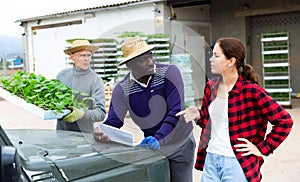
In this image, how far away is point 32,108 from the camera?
10.4ft

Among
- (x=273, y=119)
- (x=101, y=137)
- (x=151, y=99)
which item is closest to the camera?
(x=101, y=137)

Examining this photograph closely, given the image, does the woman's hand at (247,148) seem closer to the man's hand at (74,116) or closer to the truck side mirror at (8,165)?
the man's hand at (74,116)

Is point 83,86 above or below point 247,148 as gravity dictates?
above

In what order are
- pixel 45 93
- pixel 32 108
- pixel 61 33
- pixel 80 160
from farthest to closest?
pixel 61 33 → pixel 45 93 → pixel 32 108 → pixel 80 160

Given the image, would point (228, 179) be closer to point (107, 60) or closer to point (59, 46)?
point (107, 60)

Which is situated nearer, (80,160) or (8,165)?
(8,165)

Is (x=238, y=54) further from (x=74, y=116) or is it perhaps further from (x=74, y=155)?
(x=74, y=116)

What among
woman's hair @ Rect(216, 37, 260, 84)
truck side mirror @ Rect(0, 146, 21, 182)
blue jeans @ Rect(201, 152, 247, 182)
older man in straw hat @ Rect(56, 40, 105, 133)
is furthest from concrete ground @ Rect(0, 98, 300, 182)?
truck side mirror @ Rect(0, 146, 21, 182)

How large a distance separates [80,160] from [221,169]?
110cm

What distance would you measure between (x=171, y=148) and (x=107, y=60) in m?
1.08

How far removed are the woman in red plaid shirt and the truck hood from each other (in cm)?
52

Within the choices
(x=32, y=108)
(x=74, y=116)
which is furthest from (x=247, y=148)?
(x=32, y=108)

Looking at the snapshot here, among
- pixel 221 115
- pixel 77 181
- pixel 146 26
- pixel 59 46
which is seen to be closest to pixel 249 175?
pixel 221 115

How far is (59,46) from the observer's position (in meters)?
15.0
